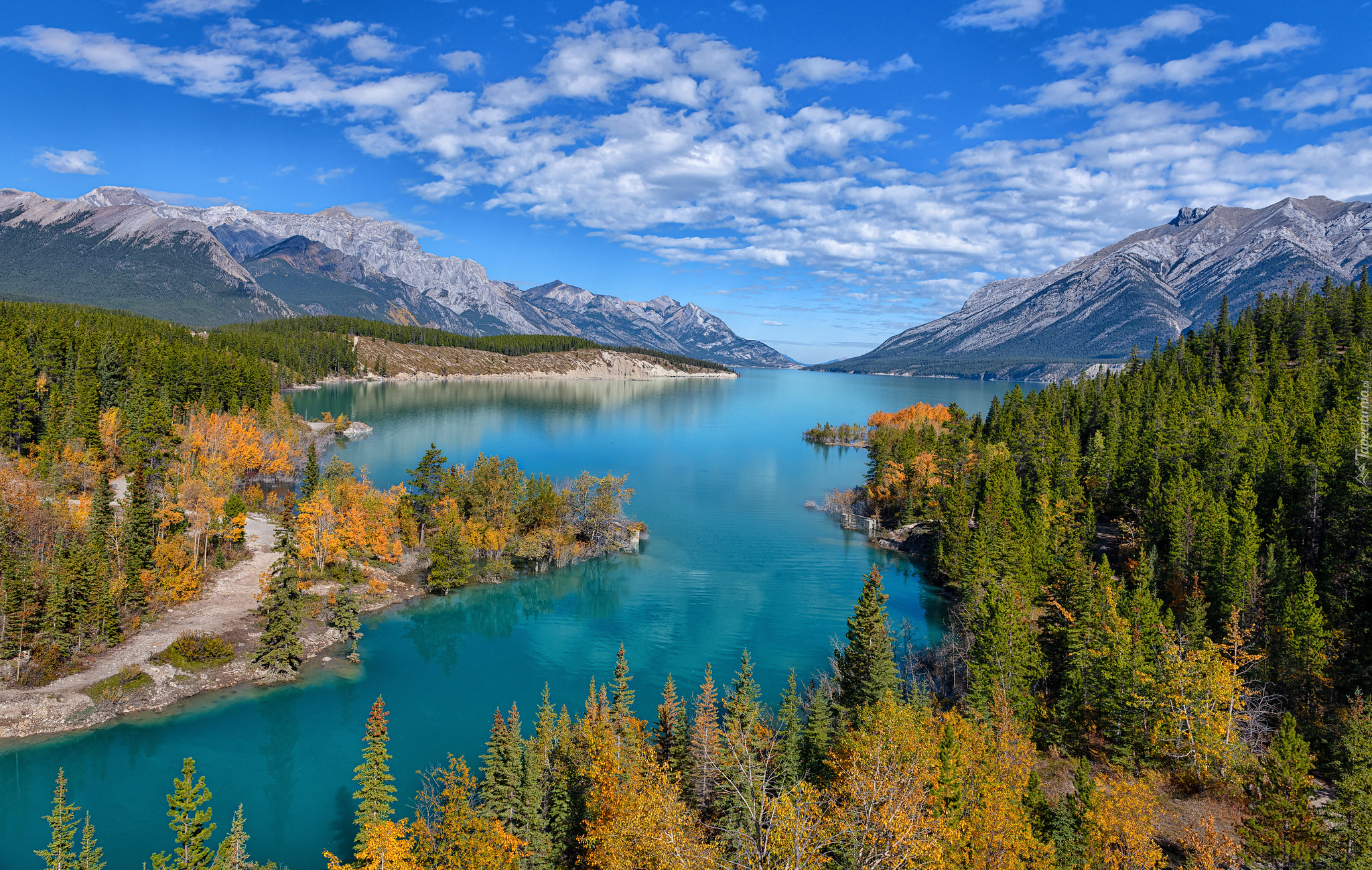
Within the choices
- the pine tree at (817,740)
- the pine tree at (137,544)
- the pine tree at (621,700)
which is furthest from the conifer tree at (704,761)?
the pine tree at (137,544)

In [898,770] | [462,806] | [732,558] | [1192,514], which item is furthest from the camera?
[732,558]

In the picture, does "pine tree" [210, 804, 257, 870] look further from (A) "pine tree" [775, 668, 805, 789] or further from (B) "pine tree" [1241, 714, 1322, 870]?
(B) "pine tree" [1241, 714, 1322, 870]

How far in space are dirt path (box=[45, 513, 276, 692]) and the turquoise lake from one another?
18.7ft

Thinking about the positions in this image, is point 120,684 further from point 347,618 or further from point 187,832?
point 187,832

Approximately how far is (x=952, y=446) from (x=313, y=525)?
78.0m

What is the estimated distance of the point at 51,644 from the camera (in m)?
44.3

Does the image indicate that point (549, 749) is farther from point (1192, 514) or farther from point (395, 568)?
point (1192, 514)

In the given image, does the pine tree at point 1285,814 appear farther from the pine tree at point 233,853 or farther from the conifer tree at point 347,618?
the conifer tree at point 347,618

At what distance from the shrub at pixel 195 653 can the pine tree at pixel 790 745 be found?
1562 inches

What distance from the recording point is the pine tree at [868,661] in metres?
39.4

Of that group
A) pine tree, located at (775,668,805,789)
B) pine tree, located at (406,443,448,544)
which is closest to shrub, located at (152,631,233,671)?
pine tree, located at (406,443,448,544)

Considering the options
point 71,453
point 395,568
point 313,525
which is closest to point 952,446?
point 395,568

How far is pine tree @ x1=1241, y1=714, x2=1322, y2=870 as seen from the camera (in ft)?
89.4

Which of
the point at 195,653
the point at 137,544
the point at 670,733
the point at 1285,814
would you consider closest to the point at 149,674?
the point at 195,653
